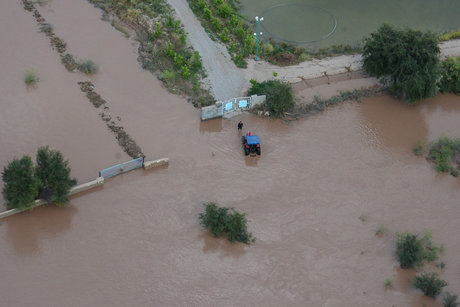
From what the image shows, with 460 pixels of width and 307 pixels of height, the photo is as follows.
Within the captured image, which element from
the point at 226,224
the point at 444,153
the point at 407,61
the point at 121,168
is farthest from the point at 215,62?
the point at 444,153

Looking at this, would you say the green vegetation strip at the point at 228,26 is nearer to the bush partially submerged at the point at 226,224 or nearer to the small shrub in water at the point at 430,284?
the bush partially submerged at the point at 226,224

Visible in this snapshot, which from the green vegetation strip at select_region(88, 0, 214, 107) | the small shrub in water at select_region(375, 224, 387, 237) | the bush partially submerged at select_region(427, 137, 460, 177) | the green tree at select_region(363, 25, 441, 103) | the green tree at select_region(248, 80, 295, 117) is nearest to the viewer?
the small shrub in water at select_region(375, 224, 387, 237)

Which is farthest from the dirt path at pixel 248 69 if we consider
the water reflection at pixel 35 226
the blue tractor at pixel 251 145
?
the water reflection at pixel 35 226

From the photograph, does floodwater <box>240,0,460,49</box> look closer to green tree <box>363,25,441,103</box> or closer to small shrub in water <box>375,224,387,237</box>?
green tree <box>363,25,441,103</box>

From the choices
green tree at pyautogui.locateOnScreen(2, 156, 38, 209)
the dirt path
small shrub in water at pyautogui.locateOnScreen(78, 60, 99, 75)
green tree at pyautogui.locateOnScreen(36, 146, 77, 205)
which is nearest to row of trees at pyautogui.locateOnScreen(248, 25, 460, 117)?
the dirt path

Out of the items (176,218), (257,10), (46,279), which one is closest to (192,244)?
(176,218)

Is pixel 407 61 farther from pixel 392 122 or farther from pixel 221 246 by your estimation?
pixel 221 246

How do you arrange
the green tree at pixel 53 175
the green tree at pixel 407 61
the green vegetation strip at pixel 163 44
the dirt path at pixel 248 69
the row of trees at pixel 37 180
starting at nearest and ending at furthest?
the row of trees at pixel 37 180, the green tree at pixel 53 175, the green tree at pixel 407 61, the green vegetation strip at pixel 163 44, the dirt path at pixel 248 69
